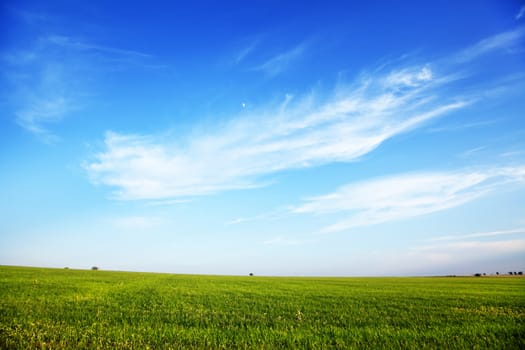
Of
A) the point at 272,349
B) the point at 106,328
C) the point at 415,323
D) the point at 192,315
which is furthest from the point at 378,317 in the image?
the point at 106,328

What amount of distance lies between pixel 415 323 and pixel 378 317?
163 centimetres

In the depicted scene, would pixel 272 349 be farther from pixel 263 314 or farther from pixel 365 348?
pixel 263 314

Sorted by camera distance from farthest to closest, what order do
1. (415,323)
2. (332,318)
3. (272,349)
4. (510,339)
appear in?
(332,318) → (415,323) → (510,339) → (272,349)

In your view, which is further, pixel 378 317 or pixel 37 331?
pixel 378 317

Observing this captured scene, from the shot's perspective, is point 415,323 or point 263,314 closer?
point 415,323

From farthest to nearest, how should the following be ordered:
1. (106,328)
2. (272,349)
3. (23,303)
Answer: (23,303) < (106,328) < (272,349)

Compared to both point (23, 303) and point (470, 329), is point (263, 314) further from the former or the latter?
point (23, 303)

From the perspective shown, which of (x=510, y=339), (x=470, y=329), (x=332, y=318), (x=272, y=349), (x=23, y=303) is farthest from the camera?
(x=23, y=303)

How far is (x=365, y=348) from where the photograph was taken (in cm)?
819

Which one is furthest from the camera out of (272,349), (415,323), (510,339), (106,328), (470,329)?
(415,323)

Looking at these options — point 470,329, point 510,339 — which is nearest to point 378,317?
point 470,329

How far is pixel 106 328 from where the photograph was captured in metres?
9.76

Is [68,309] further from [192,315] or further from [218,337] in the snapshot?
[218,337]

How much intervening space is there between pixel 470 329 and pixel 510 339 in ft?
4.67
